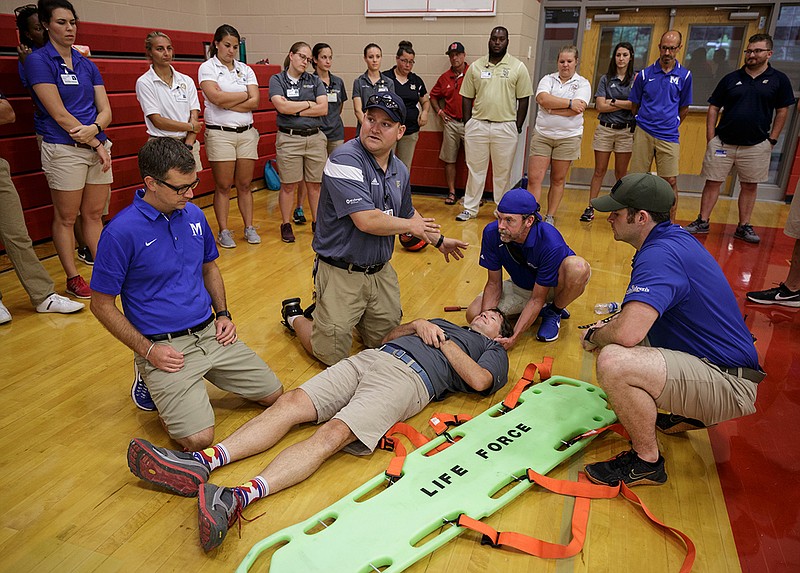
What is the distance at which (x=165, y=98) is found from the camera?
4.25m

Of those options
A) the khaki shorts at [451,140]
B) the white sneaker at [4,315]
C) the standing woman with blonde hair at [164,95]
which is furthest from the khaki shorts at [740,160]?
the white sneaker at [4,315]

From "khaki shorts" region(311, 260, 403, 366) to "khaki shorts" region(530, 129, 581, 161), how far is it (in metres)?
3.04

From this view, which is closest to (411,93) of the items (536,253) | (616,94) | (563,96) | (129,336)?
(563,96)

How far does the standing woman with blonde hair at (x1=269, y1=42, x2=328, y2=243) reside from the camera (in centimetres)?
477

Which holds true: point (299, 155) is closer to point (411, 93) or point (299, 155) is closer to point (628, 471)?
point (411, 93)

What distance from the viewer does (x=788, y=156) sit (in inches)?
269

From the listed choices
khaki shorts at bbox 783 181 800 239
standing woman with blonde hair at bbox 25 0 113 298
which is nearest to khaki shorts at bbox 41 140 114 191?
standing woman with blonde hair at bbox 25 0 113 298

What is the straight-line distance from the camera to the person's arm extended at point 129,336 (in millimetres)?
2215

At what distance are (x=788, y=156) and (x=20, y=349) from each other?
777 centimetres

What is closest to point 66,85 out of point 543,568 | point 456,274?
point 456,274

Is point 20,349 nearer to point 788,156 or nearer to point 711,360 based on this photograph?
point 711,360

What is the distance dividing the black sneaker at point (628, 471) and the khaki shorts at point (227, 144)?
3.63 meters

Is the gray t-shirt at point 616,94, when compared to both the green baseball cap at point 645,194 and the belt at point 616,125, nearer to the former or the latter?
the belt at point 616,125

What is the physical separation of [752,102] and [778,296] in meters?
2.02
